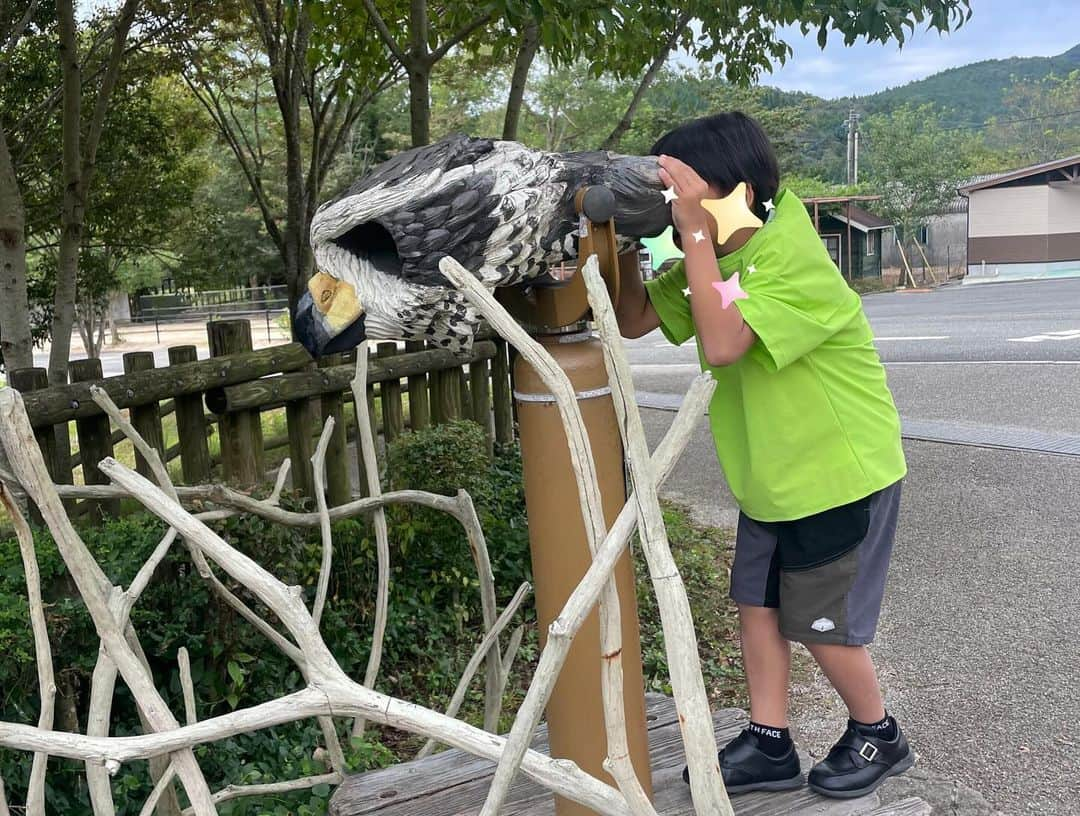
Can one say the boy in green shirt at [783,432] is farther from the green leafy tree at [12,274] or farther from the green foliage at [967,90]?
the green foliage at [967,90]

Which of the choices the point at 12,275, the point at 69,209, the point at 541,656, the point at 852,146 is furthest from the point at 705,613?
the point at 852,146

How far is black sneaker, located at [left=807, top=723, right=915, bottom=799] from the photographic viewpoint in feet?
5.75

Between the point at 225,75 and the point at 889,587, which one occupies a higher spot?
the point at 225,75

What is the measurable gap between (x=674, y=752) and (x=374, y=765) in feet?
3.83

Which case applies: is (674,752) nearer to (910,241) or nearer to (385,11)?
(385,11)

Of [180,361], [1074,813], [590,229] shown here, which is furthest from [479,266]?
[180,361]

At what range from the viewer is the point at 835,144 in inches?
2913

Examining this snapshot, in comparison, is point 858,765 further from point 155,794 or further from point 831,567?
point 155,794

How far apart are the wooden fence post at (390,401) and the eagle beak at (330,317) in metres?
3.24

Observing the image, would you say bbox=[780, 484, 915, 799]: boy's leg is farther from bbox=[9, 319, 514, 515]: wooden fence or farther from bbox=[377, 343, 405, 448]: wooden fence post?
bbox=[377, 343, 405, 448]: wooden fence post

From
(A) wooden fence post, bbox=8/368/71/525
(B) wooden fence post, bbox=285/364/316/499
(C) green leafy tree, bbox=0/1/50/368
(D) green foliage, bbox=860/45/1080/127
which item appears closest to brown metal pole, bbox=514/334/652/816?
(A) wooden fence post, bbox=8/368/71/525

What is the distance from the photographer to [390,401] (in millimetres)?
4773

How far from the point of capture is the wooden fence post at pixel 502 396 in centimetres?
555

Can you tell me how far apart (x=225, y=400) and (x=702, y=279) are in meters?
2.75
